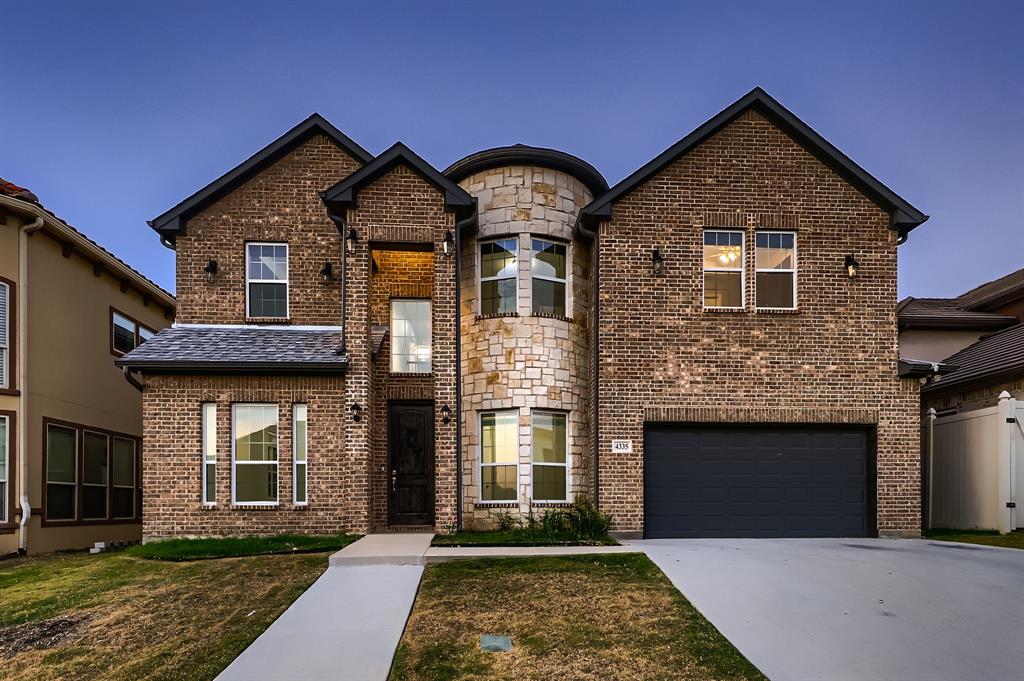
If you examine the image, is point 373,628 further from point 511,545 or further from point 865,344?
point 865,344

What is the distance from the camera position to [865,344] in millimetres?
12727

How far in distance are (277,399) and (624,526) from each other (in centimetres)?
645

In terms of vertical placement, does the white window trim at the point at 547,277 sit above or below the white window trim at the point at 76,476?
above

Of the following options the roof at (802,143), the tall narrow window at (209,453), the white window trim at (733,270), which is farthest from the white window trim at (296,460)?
the white window trim at (733,270)

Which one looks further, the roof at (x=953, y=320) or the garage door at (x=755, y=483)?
the roof at (x=953, y=320)

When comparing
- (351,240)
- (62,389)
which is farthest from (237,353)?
(62,389)

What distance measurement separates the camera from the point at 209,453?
12.4 metres

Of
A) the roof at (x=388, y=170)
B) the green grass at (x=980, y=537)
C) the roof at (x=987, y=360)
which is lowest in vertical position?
the green grass at (x=980, y=537)

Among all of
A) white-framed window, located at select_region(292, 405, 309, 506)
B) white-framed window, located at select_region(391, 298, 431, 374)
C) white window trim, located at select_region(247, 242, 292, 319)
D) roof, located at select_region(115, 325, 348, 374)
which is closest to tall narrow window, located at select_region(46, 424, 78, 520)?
roof, located at select_region(115, 325, 348, 374)

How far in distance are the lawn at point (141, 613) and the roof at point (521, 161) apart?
764 cm

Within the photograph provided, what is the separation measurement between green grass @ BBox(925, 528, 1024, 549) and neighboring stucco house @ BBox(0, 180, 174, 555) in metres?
16.7

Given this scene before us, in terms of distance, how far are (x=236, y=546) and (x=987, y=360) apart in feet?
50.8

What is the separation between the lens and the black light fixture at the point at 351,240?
1238cm

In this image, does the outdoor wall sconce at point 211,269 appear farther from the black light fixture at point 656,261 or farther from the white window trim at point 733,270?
the white window trim at point 733,270
